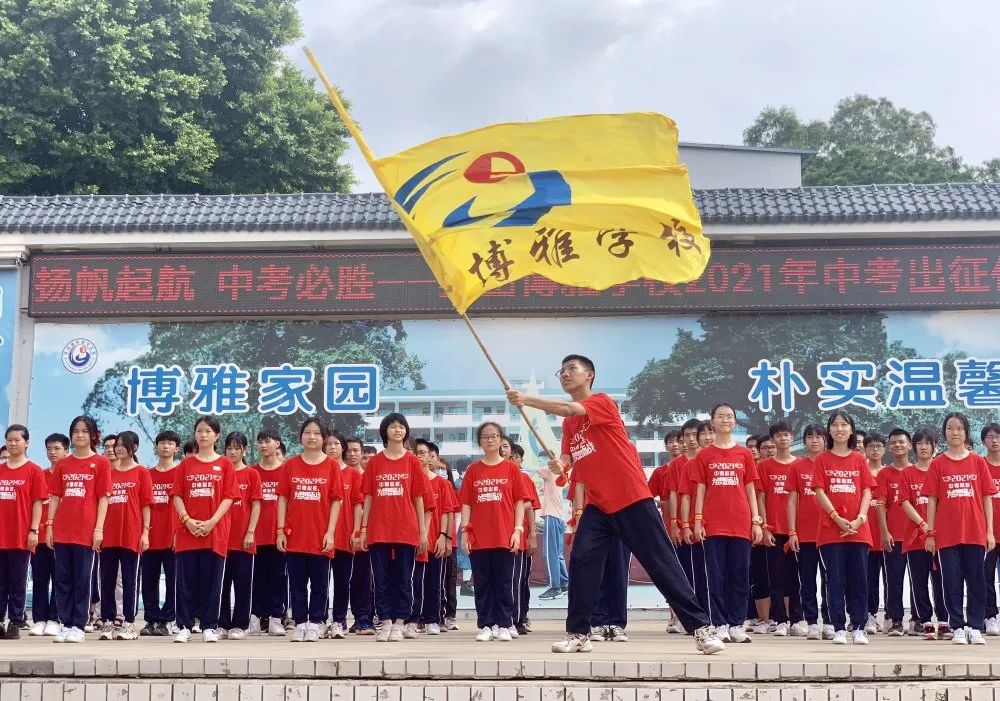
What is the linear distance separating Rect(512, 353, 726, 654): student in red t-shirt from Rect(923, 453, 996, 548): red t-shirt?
8.51ft

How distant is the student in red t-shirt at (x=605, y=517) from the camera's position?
6996 millimetres

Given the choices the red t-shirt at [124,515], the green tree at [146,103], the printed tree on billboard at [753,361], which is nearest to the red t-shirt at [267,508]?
the red t-shirt at [124,515]

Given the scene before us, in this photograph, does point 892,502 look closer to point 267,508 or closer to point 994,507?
point 994,507

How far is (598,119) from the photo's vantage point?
804cm

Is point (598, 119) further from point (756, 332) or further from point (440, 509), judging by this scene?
point (756, 332)

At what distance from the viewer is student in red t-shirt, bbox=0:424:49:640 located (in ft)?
30.2

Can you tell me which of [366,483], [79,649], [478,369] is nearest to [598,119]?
[366,483]

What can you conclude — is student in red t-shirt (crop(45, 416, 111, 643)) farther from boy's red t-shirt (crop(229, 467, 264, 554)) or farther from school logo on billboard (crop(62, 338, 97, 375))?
school logo on billboard (crop(62, 338, 97, 375))

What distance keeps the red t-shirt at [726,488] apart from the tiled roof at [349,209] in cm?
469

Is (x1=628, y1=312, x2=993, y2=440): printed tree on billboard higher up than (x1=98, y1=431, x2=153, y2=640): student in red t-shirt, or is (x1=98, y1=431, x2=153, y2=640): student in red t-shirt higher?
(x1=628, y1=312, x2=993, y2=440): printed tree on billboard

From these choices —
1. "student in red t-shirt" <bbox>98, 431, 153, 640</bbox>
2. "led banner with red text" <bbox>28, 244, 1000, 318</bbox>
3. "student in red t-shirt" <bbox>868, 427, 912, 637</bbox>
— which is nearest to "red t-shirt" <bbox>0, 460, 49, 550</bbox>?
"student in red t-shirt" <bbox>98, 431, 153, 640</bbox>

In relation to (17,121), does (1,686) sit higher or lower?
lower

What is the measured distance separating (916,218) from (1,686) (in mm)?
9914

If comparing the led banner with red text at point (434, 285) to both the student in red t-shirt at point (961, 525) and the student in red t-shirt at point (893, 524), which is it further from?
the student in red t-shirt at point (961, 525)
